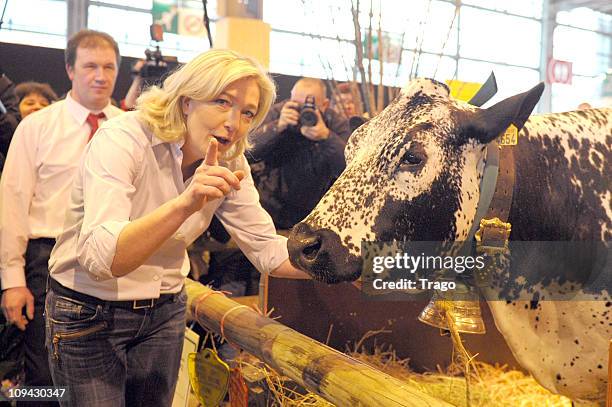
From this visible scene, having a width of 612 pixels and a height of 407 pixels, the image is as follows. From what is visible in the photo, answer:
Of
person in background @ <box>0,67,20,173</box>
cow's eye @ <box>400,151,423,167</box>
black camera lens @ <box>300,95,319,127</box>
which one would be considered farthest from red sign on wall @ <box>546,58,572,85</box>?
person in background @ <box>0,67,20,173</box>

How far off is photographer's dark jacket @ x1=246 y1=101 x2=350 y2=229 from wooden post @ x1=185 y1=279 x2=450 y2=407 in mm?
348

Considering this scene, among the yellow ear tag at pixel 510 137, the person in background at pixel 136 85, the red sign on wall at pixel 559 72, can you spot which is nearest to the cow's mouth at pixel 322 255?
the yellow ear tag at pixel 510 137

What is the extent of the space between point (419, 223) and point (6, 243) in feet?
4.39

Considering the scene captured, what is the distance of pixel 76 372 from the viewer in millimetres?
1396

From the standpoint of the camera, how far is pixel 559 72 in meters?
1.60

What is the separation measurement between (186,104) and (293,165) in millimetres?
690

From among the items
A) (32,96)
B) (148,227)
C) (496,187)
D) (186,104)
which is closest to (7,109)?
(32,96)

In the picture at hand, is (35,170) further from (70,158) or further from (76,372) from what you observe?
(76,372)

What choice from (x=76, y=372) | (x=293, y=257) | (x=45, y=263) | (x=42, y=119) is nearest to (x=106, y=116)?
(x=42, y=119)

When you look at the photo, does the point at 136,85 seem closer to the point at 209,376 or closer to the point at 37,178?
the point at 37,178

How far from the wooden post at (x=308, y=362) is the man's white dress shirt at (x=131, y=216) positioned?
168 millimetres

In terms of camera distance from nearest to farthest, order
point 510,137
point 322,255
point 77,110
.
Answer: point 322,255 < point 510,137 < point 77,110

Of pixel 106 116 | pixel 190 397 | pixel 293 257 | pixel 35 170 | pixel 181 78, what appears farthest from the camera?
pixel 106 116

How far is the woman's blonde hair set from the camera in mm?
1280
